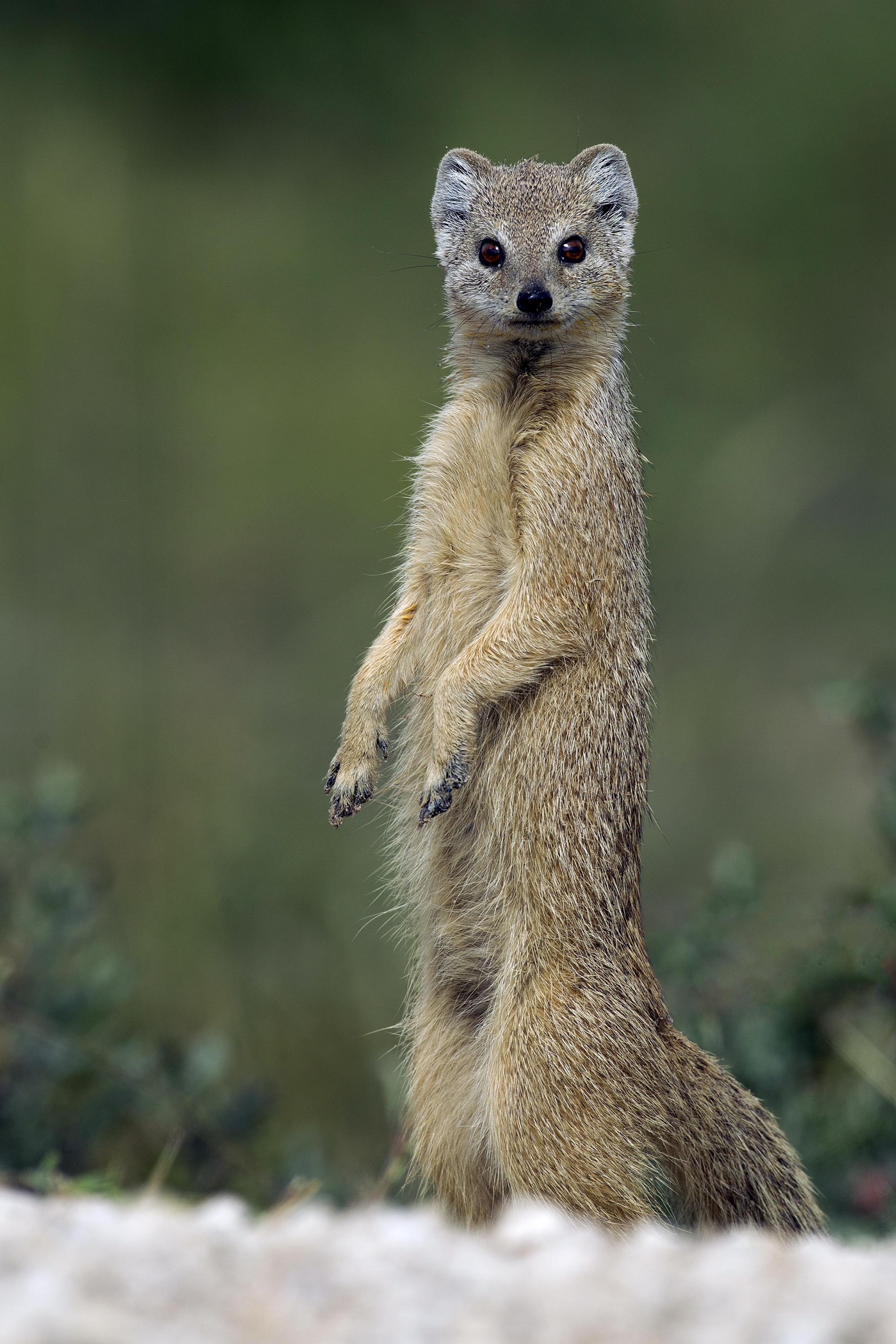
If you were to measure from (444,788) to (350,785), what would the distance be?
15 cm

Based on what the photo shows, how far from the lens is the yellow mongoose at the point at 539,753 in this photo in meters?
1.92

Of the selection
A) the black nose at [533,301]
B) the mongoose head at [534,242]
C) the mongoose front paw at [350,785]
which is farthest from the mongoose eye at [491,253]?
the mongoose front paw at [350,785]

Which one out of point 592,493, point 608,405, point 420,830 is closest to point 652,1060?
point 420,830

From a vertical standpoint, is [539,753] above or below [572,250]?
below

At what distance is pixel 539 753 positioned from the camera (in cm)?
201

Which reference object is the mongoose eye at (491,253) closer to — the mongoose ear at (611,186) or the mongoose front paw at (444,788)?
the mongoose ear at (611,186)

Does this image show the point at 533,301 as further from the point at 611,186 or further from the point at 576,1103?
the point at 576,1103

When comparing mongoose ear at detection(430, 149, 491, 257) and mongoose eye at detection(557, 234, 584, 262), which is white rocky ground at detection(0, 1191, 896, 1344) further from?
mongoose ear at detection(430, 149, 491, 257)

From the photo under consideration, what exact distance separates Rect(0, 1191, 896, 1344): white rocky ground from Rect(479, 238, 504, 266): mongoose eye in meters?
1.36

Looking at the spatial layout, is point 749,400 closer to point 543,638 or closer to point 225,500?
point 225,500

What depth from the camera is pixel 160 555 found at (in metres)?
4.50

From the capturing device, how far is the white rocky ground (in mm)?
932

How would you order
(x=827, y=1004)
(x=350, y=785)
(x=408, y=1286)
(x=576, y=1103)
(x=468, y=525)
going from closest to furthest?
1. (x=408, y=1286)
2. (x=576, y=1103)
3. (x=350, y=785)
4. (x=468, y=525)
5. (x=827, y=1004)

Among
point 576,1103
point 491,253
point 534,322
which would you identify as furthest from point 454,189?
point 576,1103
